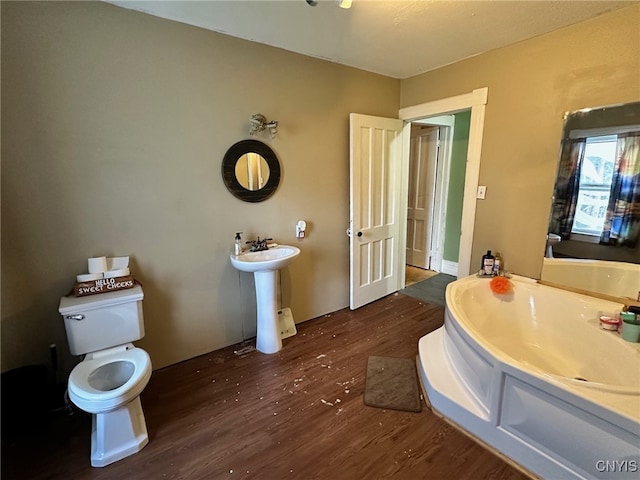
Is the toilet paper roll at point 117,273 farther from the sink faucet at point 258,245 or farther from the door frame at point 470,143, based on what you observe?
the door frame at point 470,143

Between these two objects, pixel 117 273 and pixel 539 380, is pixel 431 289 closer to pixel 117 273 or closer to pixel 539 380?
pixel 539 380

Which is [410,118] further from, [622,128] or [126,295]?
[126,295]

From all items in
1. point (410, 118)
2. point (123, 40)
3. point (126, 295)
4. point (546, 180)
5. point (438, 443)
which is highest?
point (123, 40)

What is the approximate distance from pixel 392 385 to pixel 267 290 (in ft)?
3.73

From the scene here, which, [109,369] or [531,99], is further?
[531,99]

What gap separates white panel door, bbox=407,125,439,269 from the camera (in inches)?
168

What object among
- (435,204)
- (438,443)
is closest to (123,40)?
(438,443)

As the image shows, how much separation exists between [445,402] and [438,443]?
0.23 meters

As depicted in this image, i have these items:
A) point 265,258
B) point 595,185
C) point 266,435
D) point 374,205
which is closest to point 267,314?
point 265,258

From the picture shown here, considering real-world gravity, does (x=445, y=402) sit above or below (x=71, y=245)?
below

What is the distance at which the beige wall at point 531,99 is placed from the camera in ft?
6.24

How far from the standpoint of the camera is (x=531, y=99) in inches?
89.2

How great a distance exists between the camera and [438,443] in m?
1.62

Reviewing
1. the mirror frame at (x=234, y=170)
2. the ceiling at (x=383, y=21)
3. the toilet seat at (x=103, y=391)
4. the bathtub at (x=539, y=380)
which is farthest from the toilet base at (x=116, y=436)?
the ceiling at (x=383, y=21)
